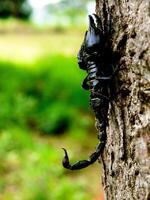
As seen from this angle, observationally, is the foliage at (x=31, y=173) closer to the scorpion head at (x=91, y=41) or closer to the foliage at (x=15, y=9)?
the scorpion head at (x=91, y=41)

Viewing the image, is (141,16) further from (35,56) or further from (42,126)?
(35,56)

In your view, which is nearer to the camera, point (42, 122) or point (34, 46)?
point (42, 122)

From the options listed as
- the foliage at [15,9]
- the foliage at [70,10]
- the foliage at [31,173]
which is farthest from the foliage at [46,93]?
the foliage at [15,9]


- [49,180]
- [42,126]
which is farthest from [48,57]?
[49,180]

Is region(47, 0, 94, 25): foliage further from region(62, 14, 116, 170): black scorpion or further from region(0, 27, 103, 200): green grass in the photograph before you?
region(62, 14, 116, 170): black scorpion

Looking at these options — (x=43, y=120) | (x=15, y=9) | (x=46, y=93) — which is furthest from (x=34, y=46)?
(x=15, y=9)

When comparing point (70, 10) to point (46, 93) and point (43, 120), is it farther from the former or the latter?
point (43, 120)
